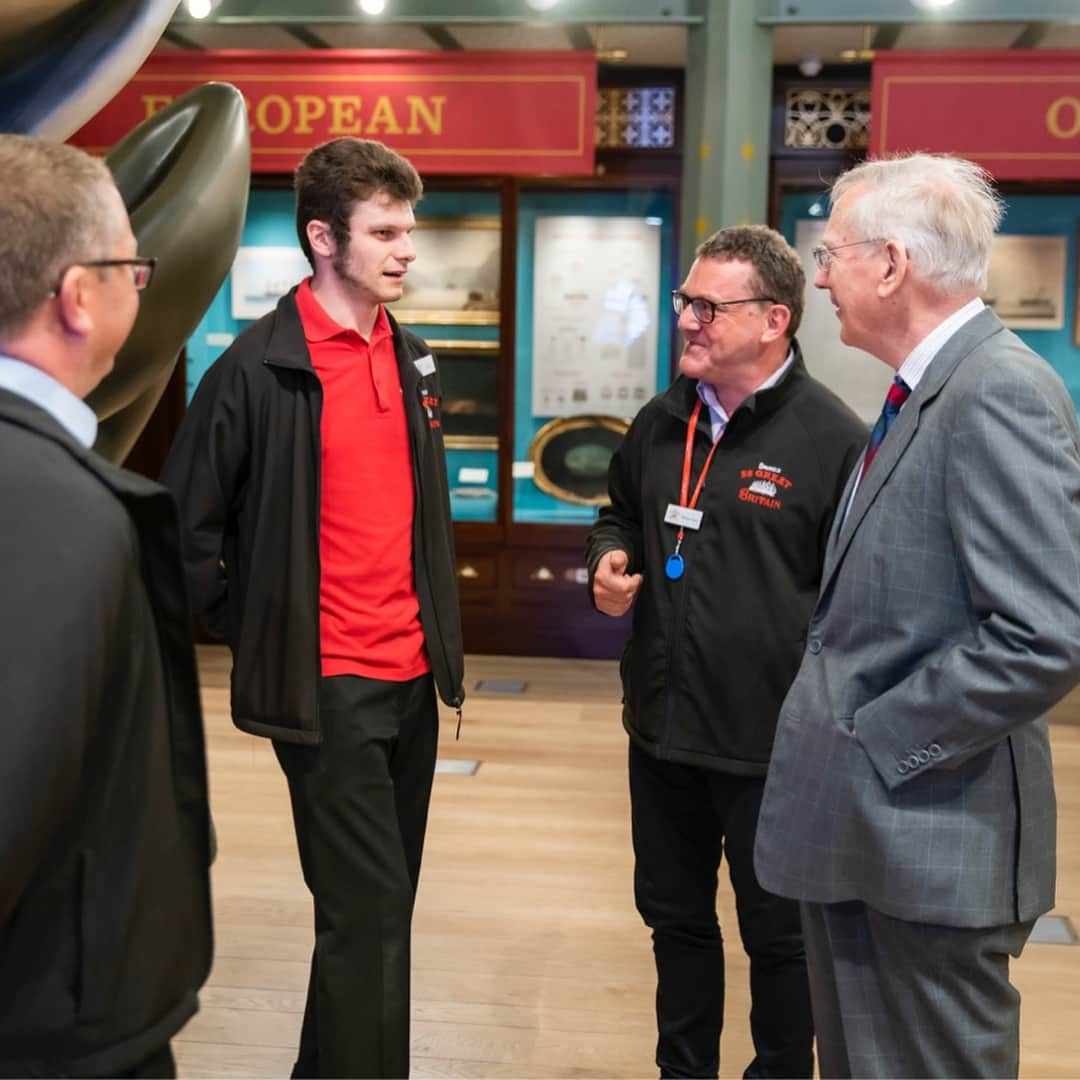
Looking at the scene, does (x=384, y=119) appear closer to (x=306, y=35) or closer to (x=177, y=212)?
(x=306, y=35)

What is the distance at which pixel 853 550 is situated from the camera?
1733mm

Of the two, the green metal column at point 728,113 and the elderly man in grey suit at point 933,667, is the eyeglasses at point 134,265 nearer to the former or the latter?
the elderly man in grey suit at point 933,667

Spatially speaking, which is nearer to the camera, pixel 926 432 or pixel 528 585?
pixel 926 432

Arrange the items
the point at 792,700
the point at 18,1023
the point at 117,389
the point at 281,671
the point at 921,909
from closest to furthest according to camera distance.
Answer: the point at 18,1023
the point at 117,389
the point at 921,909
the point at 792,700
the point at 281,671

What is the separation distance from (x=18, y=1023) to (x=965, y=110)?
4911mm

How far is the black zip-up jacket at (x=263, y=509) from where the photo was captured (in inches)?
88.0

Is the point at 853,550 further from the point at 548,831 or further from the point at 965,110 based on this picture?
the point at 965,110

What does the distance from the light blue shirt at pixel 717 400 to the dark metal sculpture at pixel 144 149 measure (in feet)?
3.73

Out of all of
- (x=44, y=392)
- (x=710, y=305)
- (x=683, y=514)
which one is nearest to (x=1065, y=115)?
(x=710, y=305)

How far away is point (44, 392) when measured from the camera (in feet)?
3.67

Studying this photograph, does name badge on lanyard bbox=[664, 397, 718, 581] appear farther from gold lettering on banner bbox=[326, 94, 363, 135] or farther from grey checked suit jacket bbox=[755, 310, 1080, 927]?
gold lettering on banner bbox=[326, 94, 363, 135]

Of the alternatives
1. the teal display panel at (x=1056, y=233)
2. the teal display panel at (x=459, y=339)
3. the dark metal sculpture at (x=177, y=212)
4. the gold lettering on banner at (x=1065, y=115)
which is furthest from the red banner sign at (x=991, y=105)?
the dark metal sculpture at (x=177, y=212)

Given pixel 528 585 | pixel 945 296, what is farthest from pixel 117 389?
pixel 528 585

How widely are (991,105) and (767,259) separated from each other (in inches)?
125
